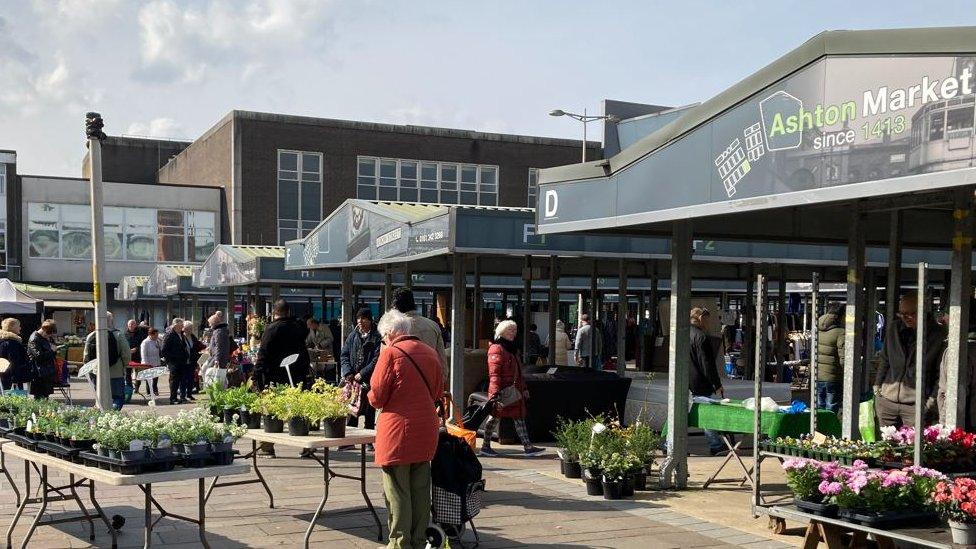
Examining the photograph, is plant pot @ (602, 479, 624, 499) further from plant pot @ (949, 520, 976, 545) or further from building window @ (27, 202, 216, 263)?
building window @ (27, 202, 216, 263)

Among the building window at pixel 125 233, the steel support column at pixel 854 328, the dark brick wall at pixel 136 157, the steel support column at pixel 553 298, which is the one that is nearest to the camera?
the steel support column at pixel 854 328

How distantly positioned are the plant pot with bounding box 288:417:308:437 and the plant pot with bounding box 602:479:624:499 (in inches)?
110

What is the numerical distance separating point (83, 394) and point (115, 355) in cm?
672

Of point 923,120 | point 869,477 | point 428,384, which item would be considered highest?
point 923,120

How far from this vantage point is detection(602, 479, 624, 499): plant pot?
886cm

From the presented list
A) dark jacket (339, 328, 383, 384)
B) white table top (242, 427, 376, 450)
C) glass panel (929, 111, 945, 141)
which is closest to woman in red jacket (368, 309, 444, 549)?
white table top (242, 427, 376, 450)

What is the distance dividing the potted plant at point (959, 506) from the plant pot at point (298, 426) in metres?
4.42

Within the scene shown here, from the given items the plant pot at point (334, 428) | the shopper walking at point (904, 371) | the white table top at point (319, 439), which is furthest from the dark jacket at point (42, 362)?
the shopper walking at point (904, 371)

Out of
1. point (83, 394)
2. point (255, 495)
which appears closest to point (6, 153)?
point (83, 394)

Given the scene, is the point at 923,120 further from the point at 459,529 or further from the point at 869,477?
the point at 459,529

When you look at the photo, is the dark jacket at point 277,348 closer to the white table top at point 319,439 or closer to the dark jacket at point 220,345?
the white table top at point 319,439

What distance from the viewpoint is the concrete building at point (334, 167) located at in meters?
47.4

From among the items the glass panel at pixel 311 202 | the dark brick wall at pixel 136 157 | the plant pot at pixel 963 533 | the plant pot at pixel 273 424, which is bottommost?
the plant pot at pixel 963 533

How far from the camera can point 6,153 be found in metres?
45.5
